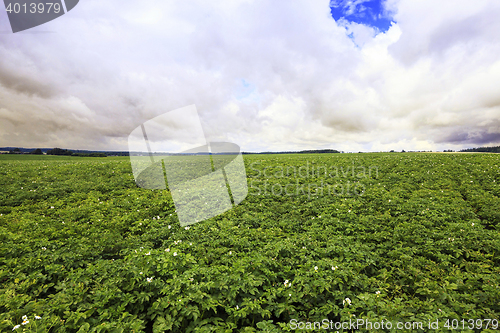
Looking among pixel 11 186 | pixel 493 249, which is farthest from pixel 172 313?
pixel 11 186

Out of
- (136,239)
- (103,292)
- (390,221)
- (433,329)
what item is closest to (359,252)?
(433,329)

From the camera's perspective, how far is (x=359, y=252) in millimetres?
5254

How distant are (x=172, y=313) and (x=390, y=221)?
7.40 m

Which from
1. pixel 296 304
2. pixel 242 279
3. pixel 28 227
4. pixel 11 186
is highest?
pixel 11 186

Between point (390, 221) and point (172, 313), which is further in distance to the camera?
point (390, 221)

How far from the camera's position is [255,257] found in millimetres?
4891

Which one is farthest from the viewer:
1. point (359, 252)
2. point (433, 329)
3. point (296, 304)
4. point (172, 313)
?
point (359, 252)

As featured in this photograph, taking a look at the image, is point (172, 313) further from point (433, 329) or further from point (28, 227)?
point (28, 227)

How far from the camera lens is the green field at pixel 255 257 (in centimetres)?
347

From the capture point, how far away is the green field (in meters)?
3.47

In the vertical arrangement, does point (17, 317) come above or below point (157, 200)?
below

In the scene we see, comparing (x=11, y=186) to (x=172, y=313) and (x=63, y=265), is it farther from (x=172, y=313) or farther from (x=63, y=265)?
(x=172, y=313)

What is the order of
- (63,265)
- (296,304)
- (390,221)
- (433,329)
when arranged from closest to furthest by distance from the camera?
(433,329) < (296,304) < (63,265) < (390,221)

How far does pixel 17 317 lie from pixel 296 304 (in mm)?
4662
